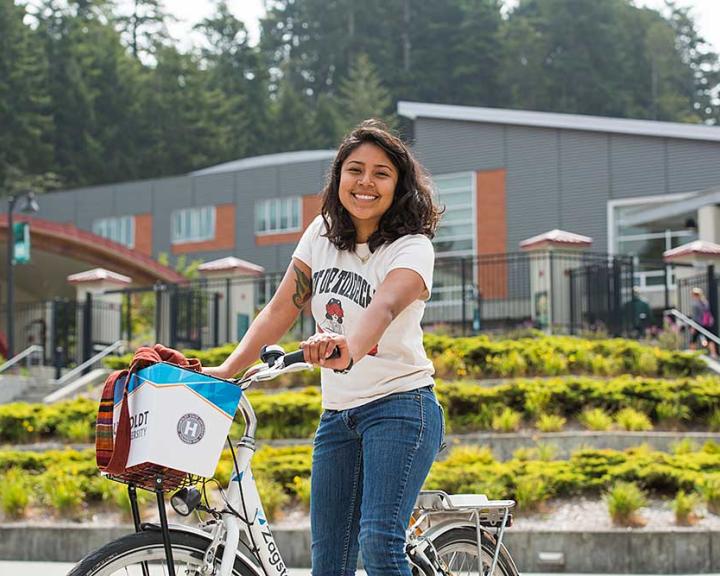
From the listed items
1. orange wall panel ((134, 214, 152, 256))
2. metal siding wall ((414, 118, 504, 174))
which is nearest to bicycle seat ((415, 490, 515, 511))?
metal siding wall ((414, 118, 504, 174))

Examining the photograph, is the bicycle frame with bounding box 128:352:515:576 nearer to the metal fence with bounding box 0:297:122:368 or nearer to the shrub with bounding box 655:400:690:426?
the shrub with bounding box 655:400:690:426

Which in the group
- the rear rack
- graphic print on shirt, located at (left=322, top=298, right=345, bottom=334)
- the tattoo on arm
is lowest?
the rear rack

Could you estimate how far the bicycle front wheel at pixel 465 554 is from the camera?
14.4ft

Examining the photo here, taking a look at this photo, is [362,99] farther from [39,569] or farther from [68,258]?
[39,569]

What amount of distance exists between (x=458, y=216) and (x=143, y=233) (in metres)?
Result: 16.3

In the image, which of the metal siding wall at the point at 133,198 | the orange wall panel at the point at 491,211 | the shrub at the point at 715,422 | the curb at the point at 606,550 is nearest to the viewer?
the curb at the point at 606,550

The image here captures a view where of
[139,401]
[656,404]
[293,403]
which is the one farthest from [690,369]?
[139,401]

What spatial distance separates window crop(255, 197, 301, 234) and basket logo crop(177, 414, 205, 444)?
42211mm

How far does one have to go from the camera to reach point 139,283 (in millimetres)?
35031

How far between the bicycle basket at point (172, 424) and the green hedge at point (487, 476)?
687 cm

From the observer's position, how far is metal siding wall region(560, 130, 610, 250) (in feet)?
120

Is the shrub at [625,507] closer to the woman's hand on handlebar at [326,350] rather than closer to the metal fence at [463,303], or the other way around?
the woman's hand on handlebar at [326,350]

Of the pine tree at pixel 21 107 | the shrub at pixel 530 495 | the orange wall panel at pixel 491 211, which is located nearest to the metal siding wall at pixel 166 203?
the orange wall panel at pixel 491 211

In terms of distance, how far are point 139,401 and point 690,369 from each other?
46.3 ft
